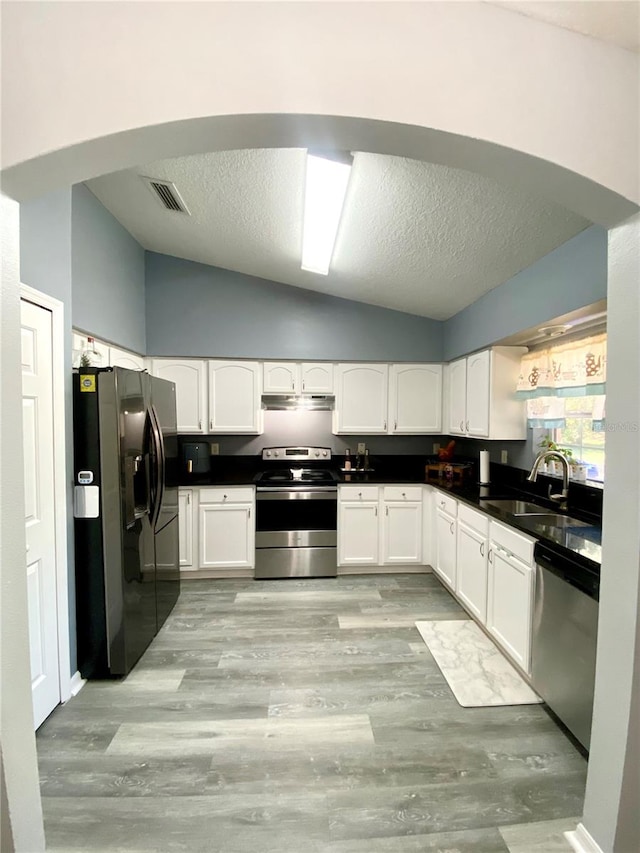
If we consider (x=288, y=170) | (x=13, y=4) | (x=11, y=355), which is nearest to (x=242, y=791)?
(x=11, y=355)

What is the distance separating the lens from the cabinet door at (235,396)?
3.59 m

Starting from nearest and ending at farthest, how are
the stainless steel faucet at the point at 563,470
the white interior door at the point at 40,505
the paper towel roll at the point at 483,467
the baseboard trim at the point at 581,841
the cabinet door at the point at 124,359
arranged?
the baseboard trim at the point at 581,841
the white interior door at the point at 40,505
the stainless steel faucet at the point at 563,470
the cabinet door at the point at 124,359
the paper towel roll at the point at 483,467

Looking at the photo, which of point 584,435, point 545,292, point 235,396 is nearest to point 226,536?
point 235,396

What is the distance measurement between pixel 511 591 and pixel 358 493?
153 centimetres

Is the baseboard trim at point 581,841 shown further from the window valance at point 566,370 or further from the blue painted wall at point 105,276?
the blue painted wall at point 105,276

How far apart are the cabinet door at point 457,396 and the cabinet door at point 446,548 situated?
33.0 inches

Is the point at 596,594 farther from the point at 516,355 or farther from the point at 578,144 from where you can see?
the point at 516,355

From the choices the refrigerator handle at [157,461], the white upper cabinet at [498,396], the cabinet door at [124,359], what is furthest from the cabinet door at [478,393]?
the cabinet door at [124,359]

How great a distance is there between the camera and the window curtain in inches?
87.8

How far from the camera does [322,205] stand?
6.87 ft

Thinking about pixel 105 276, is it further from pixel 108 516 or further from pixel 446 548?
pixel 446 548

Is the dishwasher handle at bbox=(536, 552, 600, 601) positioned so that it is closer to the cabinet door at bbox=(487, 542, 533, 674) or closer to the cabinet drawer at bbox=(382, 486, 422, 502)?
the cabinet door at bbox=(487, 542, 533, 674)

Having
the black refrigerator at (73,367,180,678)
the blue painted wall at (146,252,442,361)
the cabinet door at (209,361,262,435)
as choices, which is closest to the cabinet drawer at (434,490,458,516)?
the blue painted wall at (146,252,442,361)

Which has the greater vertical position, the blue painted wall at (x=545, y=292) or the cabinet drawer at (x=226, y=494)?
the blue painted wall at (x=545, y=292)
